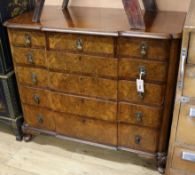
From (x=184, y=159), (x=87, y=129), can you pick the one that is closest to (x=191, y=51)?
(x=184, y=159)

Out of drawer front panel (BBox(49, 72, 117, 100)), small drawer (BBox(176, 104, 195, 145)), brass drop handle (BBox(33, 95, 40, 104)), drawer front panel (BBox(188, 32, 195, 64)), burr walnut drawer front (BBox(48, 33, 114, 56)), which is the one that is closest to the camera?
drawer front panel (BBox(188, 32, 195, 64))

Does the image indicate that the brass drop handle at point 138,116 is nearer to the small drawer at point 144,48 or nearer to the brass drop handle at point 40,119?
the small drawer at point 144,48

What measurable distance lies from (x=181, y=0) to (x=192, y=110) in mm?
721

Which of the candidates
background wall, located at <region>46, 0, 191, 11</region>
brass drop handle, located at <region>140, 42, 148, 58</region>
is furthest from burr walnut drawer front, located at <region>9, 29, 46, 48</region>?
brass drop handle, located at <region>140, 42, 148, 58</region>

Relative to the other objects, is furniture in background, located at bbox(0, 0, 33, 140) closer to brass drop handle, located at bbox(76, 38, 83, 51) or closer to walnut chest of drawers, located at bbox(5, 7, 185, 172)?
walnut chest of drawers, located at bbox(5, 7, 185, 172)

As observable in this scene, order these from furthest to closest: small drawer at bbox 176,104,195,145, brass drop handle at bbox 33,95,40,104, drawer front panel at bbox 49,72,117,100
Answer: brass drop handle at bbox 33,95,40,104 → drawer front panel at bbox 49,72,117,100 → small drawer at bbox 176,104,195,145

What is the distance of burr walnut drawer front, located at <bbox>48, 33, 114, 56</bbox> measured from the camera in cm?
140

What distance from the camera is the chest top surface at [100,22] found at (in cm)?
132

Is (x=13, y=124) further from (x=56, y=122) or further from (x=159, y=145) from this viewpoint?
(x=159, y=145)

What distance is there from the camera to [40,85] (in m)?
1.70

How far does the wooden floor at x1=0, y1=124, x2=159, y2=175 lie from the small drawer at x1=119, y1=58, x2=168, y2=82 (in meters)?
0.67

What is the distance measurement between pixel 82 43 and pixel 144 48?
0.35 metres

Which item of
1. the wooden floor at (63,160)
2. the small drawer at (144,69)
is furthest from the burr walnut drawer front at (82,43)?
the wooden floor at (63,160)

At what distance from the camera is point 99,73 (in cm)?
149
